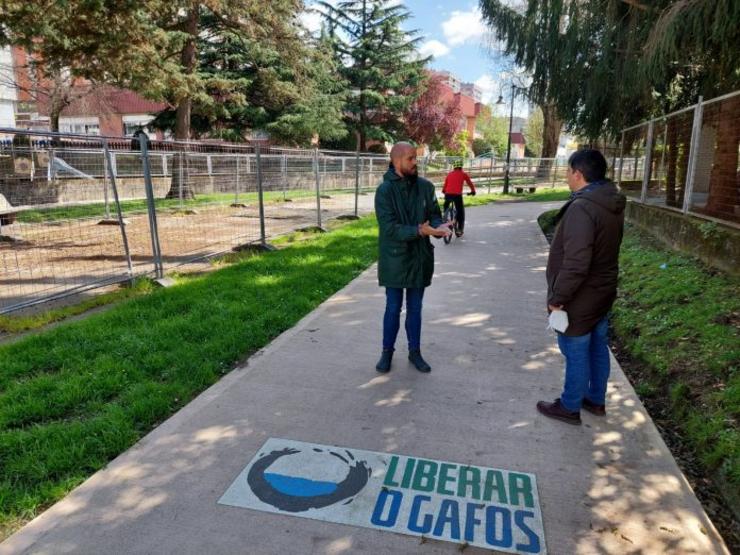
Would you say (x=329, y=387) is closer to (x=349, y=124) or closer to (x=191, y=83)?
(x=191, y=83)

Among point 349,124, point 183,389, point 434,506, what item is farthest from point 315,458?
point 349,124

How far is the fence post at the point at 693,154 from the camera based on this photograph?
24.8 ft

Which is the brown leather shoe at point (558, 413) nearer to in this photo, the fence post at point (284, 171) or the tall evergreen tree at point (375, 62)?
the fence post at point (284, 171)

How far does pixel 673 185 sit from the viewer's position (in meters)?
8.74

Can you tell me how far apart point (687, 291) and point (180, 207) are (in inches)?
343

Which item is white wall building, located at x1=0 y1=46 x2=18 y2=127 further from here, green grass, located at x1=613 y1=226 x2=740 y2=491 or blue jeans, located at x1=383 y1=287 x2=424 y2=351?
green grass, located at x1=613 y1=226 x2=740 y2=491

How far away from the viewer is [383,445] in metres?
3.38

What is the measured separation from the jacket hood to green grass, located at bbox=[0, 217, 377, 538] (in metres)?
3.10

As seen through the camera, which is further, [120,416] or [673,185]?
[673,185]

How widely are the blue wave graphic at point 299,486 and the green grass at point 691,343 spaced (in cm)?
227

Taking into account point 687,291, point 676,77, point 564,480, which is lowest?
point 564,480

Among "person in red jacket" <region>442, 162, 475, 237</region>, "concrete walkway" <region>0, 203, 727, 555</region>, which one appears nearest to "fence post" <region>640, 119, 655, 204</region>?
"person in red jacket" <region>442, 162, 475, 237</region>

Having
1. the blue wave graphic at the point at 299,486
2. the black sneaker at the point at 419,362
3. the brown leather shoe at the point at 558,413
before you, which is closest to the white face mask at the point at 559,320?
the brown leather shoe at the point at 558,413

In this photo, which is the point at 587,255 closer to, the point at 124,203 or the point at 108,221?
the point at 124,203
